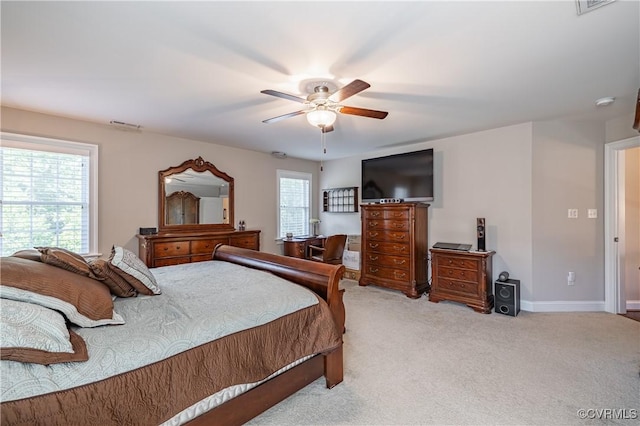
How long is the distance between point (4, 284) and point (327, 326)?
5.41ft

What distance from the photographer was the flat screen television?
452 centimetres

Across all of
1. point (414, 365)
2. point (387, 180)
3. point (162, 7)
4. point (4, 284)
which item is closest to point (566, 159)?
point (387, 180)

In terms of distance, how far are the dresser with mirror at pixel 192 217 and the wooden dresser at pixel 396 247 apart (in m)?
1.91

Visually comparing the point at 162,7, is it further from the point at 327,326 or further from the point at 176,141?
the point at 176,141

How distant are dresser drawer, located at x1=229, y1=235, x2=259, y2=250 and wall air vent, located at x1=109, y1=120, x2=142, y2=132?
6.52ft

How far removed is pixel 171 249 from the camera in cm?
401

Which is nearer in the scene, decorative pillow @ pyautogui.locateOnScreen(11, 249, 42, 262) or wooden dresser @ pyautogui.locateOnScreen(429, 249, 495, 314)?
decorative pillow @ pyautogui.locateOnScreen(11, 249, 42, 262)

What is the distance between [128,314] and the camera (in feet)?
5.29

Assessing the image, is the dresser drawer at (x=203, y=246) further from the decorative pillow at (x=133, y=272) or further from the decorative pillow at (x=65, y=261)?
the decorative pillow at (x=65, y=261)

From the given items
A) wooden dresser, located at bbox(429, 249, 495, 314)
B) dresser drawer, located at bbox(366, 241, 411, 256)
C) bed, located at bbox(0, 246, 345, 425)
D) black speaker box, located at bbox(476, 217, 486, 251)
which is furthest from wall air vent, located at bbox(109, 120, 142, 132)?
black speaker box, located at bbox(476, 217, 486, 251)

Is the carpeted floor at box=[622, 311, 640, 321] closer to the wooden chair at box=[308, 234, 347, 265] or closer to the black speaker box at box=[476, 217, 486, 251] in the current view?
the black speaker box at box=[476, 217, 486, 251]

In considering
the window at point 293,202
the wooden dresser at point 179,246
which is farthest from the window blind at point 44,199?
the window at point 293,202

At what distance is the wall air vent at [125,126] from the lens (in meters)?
3.67

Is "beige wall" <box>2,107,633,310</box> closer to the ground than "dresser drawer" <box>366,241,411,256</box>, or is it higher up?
higher up
